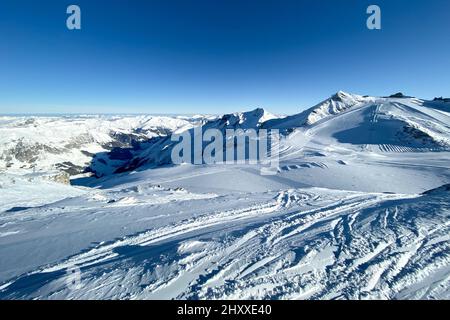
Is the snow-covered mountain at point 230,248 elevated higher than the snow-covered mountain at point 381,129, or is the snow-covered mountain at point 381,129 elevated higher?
the snow-covered mountain at point 381,129

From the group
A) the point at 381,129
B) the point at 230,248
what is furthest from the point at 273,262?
the point at 381,129

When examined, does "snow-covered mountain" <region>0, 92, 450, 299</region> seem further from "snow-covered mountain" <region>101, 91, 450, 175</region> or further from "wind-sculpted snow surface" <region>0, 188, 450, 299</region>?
"snow-covered mountain" <region>101, 91, 450, 175</region>

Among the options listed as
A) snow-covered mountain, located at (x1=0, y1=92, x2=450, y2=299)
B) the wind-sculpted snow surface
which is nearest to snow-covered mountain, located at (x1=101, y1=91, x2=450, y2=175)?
snow-covered mountain, located at (x1=0, y1=92, x2=450, y2=299)

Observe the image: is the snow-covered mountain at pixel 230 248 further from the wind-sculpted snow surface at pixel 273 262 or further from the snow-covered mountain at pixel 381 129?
the snow-covered mountain at pixel 381 129

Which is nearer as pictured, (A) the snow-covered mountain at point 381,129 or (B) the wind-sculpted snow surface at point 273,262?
(B) the wind-sculpted snow surface at point 273,262

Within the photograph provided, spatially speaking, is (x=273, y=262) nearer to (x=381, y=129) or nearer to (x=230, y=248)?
(x=230, y=248)

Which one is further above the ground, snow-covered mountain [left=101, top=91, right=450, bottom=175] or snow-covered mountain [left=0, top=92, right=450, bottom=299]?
snow-covered mountain [left=101, top=91, right=450, bottom=175]

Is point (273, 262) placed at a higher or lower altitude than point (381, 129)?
lower

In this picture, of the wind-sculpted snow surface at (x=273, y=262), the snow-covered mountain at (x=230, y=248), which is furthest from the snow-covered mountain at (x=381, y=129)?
the wind-sculpted snow surface at (x=273, y=262)

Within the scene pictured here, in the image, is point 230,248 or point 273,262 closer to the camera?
point 273,262

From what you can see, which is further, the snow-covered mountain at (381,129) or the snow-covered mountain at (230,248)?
the snow-covered mountain at (381,129)
